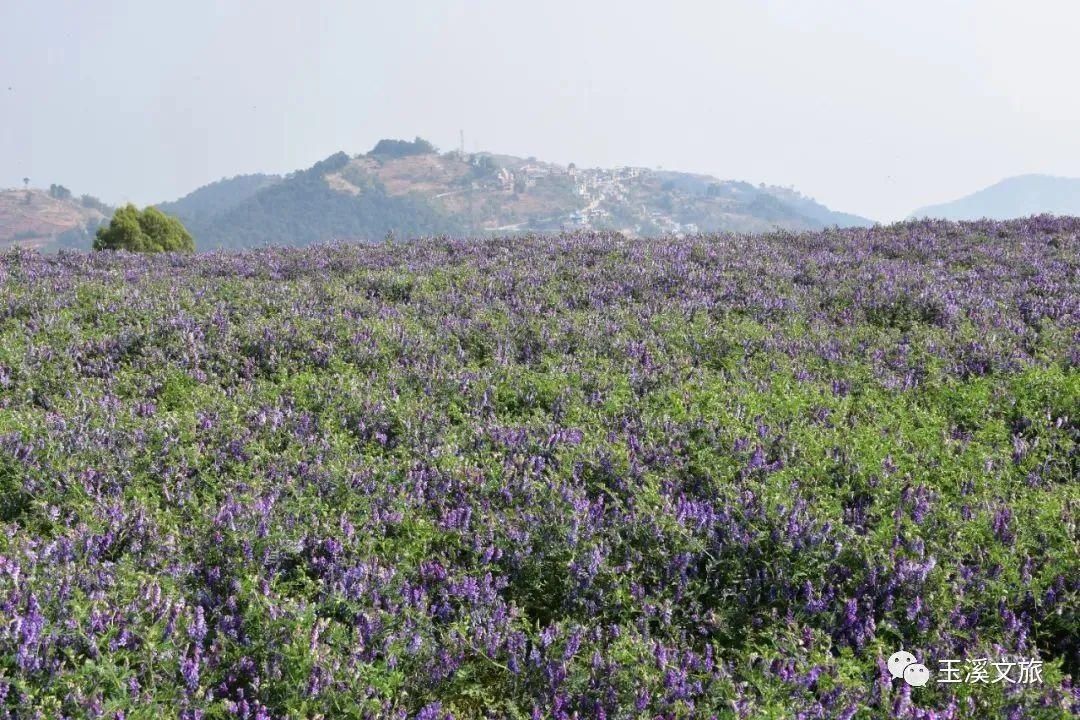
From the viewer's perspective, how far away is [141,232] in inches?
1898

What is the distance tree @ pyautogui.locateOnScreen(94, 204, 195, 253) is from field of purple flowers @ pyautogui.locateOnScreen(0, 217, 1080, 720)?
4532 centimetres

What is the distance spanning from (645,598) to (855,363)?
145 inches

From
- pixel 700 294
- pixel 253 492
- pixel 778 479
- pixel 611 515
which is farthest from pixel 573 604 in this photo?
pixel 700 294

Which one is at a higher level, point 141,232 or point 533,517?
point 141,232

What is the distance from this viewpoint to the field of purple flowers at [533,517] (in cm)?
270

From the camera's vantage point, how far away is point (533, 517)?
12.0 ft

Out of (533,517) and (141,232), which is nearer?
(533,517)

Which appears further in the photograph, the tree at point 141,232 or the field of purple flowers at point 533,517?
the tree at point 141,232

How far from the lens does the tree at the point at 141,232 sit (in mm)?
47438

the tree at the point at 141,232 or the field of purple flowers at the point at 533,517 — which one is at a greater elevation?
the tree at the point at 141,232

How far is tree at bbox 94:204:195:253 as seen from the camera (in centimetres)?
4744

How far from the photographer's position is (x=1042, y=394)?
17.1ft

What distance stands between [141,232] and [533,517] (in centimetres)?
5208

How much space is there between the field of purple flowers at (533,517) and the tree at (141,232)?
45.3 metres
